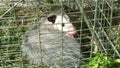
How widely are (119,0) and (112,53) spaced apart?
1309 millimetres

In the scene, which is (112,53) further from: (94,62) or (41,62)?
(41,62)

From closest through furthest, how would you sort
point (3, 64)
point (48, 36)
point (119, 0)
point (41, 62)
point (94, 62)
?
point (94, 62) → point (41, 62) → point (3, 64) → point (48, 36) → point (119, 0)

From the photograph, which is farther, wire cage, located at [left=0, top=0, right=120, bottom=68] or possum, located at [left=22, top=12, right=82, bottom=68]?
possum, located at [left=22, top=12, right=82, bottom=68]

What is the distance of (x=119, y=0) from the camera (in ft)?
15.1

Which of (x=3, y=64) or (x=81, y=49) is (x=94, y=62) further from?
(x=3, y=64)

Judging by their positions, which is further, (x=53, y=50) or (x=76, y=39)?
(x=76, y=39)

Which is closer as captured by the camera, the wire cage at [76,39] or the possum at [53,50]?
the wire cage at [76,39]

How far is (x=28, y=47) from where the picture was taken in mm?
3670

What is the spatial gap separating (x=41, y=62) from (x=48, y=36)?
55 centimetres

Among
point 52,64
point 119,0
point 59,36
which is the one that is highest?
point 119,0

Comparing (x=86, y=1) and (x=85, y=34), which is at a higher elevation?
(x=86, y=1)

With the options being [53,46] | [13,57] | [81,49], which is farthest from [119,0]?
[13,57]

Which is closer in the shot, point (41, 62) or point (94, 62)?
point (94, 62)

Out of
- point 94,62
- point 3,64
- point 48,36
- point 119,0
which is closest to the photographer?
point 94,62
